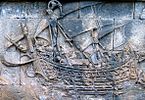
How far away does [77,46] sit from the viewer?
705 cm

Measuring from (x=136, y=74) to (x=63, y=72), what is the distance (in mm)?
860

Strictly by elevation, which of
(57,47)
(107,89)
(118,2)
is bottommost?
(107,89)

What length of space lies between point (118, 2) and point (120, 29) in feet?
1.04

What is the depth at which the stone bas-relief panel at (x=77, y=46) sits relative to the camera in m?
7.02

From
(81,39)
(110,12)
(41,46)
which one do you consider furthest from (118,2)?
(41,46)

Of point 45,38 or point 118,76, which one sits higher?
point 45,38

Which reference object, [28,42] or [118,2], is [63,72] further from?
[118,2]

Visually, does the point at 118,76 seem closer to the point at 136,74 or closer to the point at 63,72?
the point at 136,74

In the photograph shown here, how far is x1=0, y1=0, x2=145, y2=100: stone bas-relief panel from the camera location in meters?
7.02

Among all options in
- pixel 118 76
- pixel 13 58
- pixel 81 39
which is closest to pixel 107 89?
pixel 118 76

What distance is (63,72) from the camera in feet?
23.1

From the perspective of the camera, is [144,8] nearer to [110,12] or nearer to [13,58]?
[110,12]

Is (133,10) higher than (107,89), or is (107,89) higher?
(133,10)

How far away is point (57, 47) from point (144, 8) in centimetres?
112
